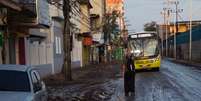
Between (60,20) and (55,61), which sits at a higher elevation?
(60,20)

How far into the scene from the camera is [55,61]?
135ft

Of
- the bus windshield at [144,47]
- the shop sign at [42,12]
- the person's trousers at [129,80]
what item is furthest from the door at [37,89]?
the bus windshield at [144,47]

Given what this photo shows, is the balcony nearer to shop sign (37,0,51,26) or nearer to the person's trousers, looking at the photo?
shop sign (37,0,51,26)

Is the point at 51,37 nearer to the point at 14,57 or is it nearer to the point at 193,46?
the point at 14,57

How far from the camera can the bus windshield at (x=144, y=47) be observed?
47344mm

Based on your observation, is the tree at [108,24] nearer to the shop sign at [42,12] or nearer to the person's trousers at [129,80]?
the shop sign at [42,12]

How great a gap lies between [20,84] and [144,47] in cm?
3592

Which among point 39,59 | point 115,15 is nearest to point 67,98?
point 39,59

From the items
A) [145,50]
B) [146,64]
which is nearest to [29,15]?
[146,64]

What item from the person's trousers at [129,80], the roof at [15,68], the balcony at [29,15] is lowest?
the person's trousers at [129,80]

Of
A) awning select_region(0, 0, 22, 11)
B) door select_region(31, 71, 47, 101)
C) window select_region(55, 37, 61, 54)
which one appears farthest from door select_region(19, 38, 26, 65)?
door select_region(31, 71, 47, 101)

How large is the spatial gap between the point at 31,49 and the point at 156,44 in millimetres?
17553

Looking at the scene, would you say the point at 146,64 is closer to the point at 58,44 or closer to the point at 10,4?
the point at 58,44

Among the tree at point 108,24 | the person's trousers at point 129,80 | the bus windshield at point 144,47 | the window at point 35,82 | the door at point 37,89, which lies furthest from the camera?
the tree at point 108,24
